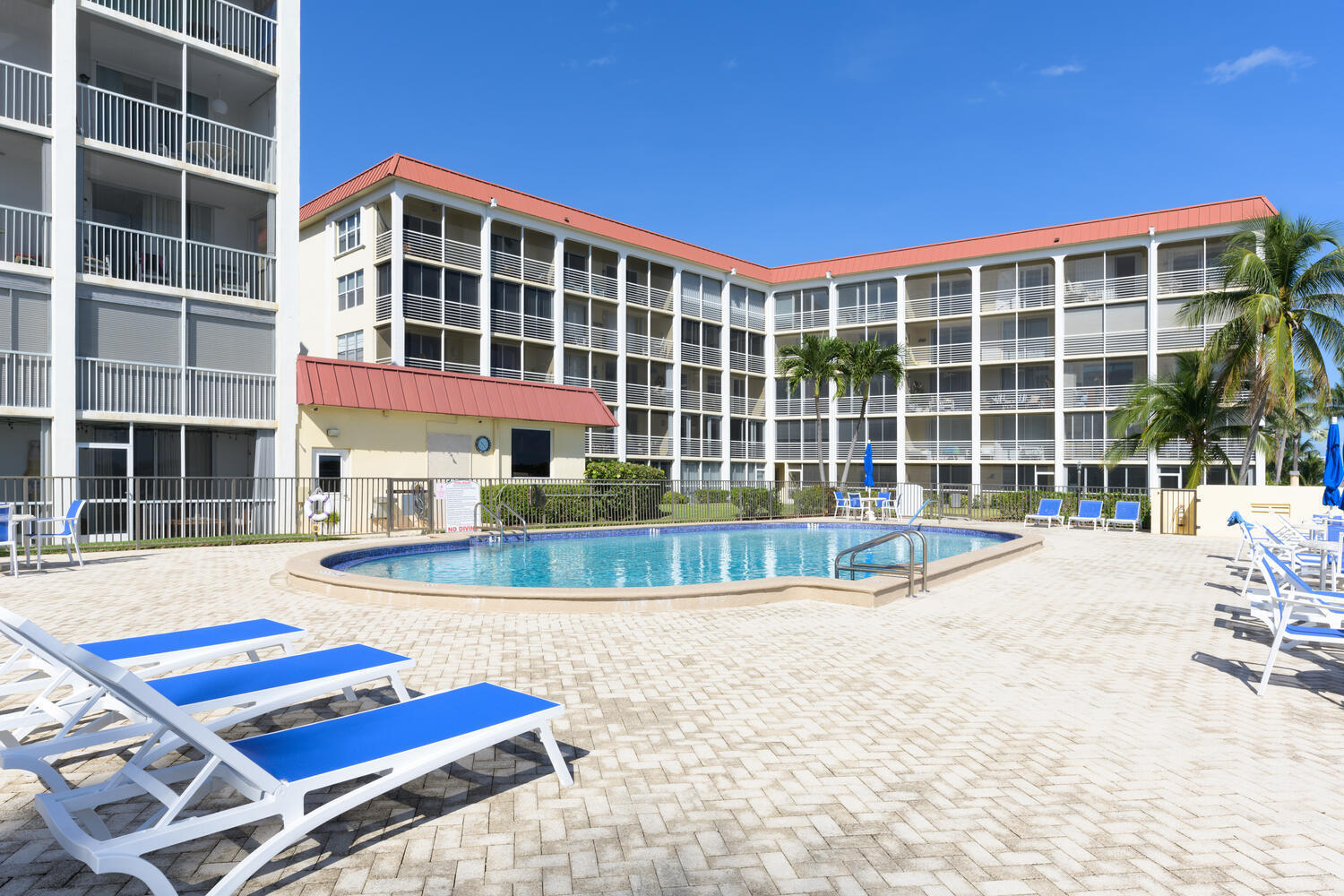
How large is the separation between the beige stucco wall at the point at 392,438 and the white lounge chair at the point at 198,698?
55.4ft

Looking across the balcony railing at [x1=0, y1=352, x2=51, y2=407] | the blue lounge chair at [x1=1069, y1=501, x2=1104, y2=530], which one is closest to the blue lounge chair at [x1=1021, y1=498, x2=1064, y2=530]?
the blue lounge chair at [x1=1069, y1=501, x2=1104, y2=530]

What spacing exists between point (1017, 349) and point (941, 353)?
372cm

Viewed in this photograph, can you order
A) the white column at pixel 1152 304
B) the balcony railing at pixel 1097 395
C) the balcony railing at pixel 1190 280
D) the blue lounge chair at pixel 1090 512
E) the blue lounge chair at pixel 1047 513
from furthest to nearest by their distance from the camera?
the balcony railing at pixel 1097 395 → the white column at pixel 1152 304 → the balcony railing at pixel 1190 280 → the blue lounge chair at pixel 1047 513 → the blue lounge chair at pixel 1090 512

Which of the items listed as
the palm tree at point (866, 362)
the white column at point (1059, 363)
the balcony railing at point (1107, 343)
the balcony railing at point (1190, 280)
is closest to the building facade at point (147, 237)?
the palm tree at point (866, 362)

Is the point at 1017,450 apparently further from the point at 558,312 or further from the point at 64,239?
the point at 64,239

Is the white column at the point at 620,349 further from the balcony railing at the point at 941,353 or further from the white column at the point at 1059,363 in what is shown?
the white column at the point at 1059,363

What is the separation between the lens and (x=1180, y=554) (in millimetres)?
15523

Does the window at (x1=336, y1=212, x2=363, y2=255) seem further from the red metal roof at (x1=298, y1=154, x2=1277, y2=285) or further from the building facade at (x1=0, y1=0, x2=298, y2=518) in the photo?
the building facade at (x1=0, y1=0, x2=298, y2=518)

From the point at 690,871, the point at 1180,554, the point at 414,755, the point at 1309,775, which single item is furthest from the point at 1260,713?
the point at 1180,554

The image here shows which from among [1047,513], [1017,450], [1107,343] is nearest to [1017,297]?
[1107,343]

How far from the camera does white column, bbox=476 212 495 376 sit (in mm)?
32125

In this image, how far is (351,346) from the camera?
105 feet

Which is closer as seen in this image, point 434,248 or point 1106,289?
point 434,248

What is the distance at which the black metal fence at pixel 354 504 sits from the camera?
1653cm
